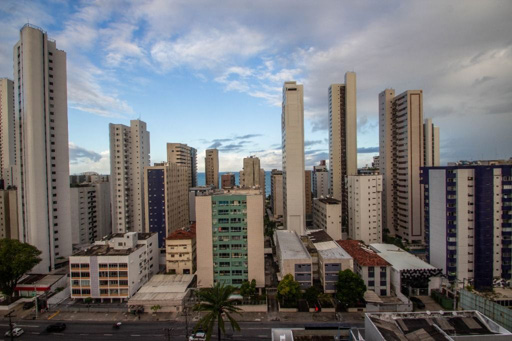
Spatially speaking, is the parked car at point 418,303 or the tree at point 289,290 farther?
the parked car at point 418,303

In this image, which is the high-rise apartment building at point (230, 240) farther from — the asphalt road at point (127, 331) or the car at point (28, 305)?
the car at point (28, 305)

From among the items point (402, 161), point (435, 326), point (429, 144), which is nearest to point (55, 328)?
point (435, 326)

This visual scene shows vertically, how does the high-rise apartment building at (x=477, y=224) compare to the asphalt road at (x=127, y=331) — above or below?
above

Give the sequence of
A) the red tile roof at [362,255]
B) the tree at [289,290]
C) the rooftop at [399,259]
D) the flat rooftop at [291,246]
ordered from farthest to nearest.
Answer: the flat rooftop at [291,246] → the rooftop at [399,259] → the red tile roof at [362,255] → the tree at [289,290]

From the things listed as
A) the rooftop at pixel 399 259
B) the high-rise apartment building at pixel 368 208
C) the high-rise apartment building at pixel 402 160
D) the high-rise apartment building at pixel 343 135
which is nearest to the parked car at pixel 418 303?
the rooftop at pixel 399 259

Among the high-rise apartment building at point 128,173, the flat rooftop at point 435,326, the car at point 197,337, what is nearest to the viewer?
the flat rooftop at point 435,326

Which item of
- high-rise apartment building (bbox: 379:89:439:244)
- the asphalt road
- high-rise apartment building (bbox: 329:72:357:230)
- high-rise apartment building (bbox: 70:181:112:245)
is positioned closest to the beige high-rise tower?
high-rise apartment building (bbox: 379:89:439:244)

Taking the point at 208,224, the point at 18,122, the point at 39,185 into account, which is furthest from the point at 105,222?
the point at 208,224
